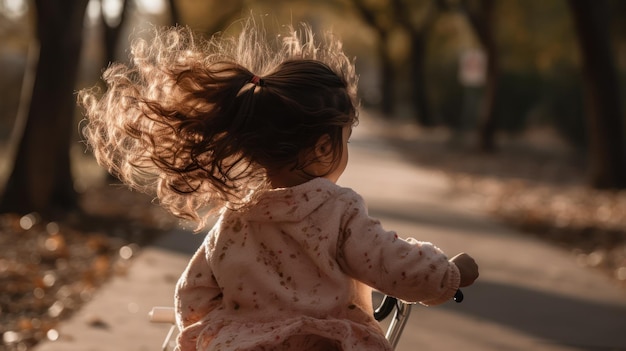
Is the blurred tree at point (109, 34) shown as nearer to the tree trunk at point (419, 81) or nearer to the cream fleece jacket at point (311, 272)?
the cream fleece jacket at point (311, 272)

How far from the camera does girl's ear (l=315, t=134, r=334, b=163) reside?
9.44 ft

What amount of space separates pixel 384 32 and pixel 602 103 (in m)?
32.3

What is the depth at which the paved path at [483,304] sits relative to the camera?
19.5ft

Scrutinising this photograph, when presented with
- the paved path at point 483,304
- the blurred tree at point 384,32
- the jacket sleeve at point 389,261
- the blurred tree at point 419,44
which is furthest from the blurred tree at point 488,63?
the jacket sleeve at point 389,261

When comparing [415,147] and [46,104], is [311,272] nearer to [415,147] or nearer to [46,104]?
[46,104]

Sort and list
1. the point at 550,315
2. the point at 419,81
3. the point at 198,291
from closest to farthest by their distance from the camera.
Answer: the point at 198,291, the point at 550,315, the point at 419,81

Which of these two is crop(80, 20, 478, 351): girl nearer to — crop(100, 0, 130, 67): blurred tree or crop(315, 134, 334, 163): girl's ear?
crop(315, 134, 334, 163): girl's ear

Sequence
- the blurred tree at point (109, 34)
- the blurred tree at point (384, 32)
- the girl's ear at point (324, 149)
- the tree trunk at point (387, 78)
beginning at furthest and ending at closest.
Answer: the tree trunk at point (387, 78), the blurred tree at point (384, 32), the blurred tree at point (109, 34), the girl's ear at point (324, 149)

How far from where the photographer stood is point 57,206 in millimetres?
11305

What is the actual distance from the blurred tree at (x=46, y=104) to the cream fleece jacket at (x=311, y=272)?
7.99 metres

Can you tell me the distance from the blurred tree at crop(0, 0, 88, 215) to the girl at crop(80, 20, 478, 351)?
767 cm

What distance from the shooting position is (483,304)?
23.7ft

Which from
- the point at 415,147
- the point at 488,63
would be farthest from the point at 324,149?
the point at 415,147

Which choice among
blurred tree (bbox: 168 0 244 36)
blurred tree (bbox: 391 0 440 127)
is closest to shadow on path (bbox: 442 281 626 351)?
blurred tree (bbox: 168 0 244 36)
